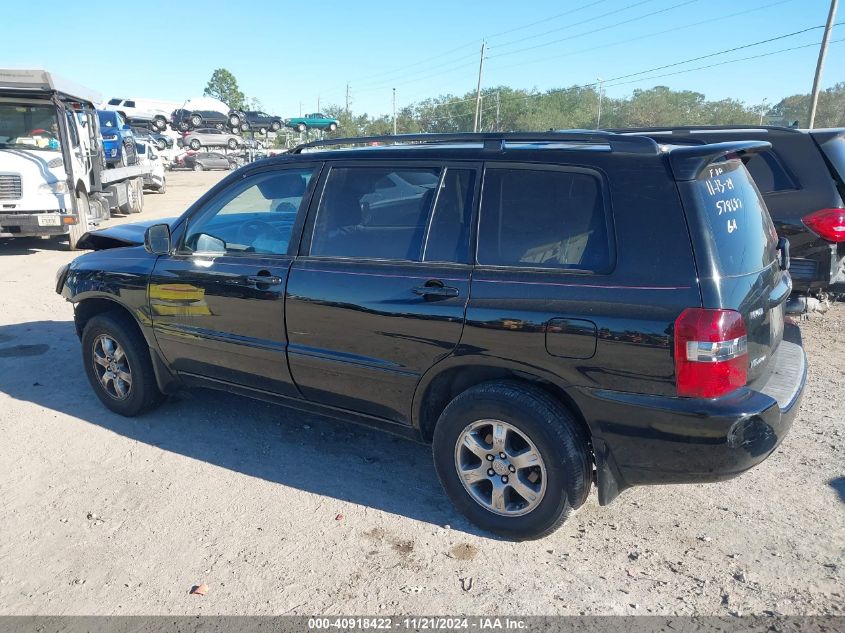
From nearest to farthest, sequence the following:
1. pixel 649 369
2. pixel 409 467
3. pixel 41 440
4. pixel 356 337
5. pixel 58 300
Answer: pixel 649 369, pixel 356 337, pixel 409 467, pixel 41 440, pixel 58 300

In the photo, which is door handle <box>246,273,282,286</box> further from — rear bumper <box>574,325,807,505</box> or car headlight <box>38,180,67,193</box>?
car headlight <box>38,180,67,193</box>

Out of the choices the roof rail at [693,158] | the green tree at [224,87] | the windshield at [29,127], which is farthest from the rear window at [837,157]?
the green tree at [224,87]

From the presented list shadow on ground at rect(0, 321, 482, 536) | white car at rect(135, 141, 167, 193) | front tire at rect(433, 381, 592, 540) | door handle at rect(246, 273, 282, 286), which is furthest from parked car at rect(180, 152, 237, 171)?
front tire at rect(433, 381, 592, 540)

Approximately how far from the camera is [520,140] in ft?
11.2

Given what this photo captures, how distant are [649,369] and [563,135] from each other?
1.29m

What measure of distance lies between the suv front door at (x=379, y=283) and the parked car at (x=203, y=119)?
43.1m

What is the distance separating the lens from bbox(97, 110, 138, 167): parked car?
1727 cm

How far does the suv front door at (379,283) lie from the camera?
3.32 meters

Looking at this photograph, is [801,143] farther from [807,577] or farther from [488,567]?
[488,567]

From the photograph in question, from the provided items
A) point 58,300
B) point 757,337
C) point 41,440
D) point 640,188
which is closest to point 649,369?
point 757,337

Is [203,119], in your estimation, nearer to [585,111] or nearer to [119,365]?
[585,111]

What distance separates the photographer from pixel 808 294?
Result: 556cm

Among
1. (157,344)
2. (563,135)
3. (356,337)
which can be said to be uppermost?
(563,135)

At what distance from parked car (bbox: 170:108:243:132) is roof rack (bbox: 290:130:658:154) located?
42.8 meters
